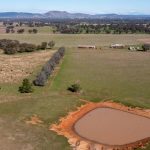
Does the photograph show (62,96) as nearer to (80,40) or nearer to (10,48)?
(10,48)

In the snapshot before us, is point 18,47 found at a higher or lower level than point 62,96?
lower

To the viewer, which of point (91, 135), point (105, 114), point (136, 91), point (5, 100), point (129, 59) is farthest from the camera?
point (129, 59)

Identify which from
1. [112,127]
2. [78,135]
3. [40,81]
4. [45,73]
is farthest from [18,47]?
[78,135]

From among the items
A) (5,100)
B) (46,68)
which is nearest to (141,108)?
(5,100)

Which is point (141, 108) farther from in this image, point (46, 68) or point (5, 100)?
point (46, 68)

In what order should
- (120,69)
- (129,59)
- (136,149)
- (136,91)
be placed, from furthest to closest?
1. (129,59)
2. (120,69)
3. (136,91)
4. (136,149)

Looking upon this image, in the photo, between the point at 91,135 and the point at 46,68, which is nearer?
the point at 91,135
